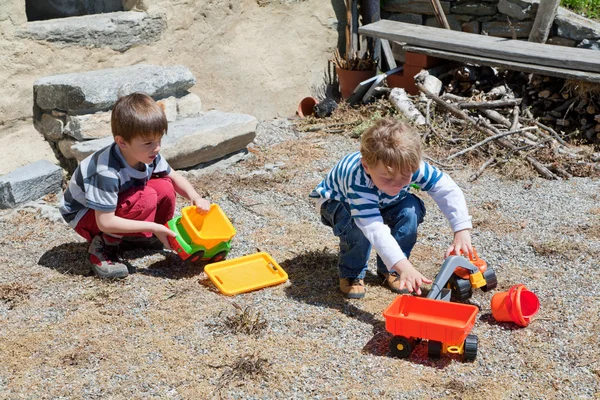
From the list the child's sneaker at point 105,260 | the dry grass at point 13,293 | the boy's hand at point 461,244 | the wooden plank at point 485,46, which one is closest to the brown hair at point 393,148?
the boy's hand at point 461,244

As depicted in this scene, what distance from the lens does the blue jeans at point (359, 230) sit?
3.25 meters

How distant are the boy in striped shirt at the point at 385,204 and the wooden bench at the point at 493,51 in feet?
9.39

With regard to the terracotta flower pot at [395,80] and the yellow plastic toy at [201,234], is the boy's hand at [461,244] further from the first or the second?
the terracotta flower pot at [395,80]

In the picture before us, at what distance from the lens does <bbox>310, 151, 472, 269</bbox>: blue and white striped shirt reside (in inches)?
117

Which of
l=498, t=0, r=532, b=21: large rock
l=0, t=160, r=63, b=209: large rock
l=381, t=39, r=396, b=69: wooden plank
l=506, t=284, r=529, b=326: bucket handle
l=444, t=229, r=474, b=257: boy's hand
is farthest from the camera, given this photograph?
l=381, t=39, r=396, b=69: wooden plank

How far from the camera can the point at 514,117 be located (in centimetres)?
561

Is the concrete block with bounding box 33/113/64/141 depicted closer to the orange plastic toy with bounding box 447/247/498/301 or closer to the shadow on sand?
the shadow on sand

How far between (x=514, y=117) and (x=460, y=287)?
2.83 meters

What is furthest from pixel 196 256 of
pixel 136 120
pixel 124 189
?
pixel 136 120

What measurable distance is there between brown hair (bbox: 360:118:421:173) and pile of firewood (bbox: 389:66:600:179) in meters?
2.20

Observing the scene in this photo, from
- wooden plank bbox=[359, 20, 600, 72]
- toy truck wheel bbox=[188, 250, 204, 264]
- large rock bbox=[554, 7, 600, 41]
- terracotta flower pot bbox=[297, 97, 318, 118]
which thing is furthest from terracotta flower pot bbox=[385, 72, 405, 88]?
toy truck wheel bbox=[188, 250, 204, 264]

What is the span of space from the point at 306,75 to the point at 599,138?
8.72 feet

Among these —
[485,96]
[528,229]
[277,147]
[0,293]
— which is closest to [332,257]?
[528,229]

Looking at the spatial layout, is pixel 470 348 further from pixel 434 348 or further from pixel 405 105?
pixel 405 105
